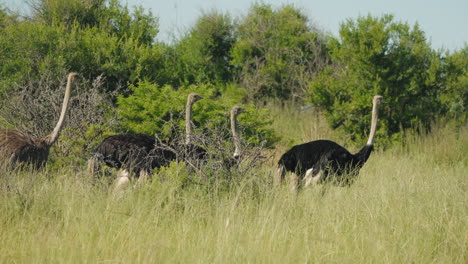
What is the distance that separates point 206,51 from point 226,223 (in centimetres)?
1146

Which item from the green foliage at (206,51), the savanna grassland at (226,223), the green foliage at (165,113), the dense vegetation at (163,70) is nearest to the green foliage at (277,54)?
the green foliage at (206,51)

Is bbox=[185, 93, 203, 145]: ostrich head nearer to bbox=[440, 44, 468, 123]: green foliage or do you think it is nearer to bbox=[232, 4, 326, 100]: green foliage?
bbox=[440, 44, 468, 123]: green foliage

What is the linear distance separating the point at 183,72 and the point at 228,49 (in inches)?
59.3

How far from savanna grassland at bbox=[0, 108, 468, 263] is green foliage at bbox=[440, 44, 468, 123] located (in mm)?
5387

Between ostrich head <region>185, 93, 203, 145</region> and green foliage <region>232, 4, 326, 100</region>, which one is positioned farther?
green foliage <region>232, 4, 326, 100</region>

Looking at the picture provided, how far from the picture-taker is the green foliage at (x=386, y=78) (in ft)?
32.2

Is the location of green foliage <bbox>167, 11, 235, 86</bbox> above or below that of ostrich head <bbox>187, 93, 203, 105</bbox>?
Answer: above

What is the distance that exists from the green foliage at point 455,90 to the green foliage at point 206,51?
5542 millimetres

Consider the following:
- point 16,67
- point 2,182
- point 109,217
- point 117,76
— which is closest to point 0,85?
point 16,67

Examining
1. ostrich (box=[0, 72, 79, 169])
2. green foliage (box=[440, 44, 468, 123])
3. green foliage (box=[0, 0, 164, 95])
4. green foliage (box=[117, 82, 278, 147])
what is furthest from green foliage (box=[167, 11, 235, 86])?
ostrich (box=[0, 72, 79, 169])

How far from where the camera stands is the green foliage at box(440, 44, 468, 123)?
10.4 m

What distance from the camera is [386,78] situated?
9.89m

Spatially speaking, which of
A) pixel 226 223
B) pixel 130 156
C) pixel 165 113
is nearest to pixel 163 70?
pixel 165 113

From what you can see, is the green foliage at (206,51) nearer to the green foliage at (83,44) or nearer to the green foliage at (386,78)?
the green foliage at (83,44)
